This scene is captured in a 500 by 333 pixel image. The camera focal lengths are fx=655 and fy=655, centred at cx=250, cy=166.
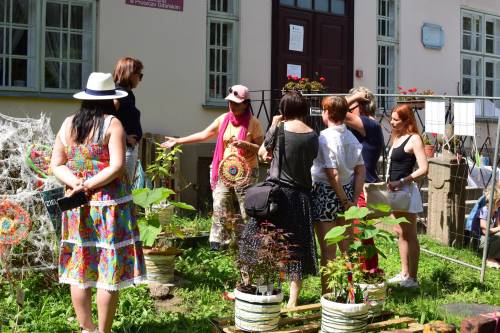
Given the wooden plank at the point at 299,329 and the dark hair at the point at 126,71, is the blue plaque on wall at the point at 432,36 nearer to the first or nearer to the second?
Answer: the dark hair at the point at 126,71

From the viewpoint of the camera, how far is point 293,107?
15.3ft

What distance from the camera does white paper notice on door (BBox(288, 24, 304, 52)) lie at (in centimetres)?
1029

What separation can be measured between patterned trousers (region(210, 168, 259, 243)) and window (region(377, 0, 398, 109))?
618cm

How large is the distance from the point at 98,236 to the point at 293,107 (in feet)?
5.41

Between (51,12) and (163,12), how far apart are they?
1490 millimetres

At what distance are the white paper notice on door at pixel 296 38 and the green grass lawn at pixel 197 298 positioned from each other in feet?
15.5

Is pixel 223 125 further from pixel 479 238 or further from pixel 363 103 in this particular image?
pixel 479 238

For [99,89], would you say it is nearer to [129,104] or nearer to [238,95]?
[129,104]

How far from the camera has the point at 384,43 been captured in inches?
456

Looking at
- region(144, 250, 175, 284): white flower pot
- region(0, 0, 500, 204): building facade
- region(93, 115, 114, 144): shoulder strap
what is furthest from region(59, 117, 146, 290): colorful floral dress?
region(0, 0, 500, 204): building facade

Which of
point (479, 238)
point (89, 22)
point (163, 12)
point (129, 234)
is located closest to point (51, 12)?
point (89, 22)

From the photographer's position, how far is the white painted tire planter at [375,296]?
455cm

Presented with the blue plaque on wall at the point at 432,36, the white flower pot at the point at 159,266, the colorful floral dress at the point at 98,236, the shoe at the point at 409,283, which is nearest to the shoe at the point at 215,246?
the white flower pot at the point at 159,266

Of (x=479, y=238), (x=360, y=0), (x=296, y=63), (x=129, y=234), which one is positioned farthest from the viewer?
(x=360, y=0)
